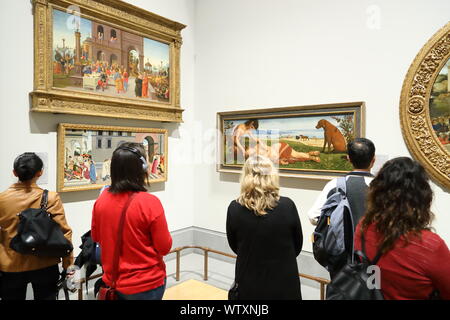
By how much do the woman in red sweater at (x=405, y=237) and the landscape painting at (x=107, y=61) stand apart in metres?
4.70

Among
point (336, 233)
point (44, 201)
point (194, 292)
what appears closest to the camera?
point (336, 233)

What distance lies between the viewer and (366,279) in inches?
76.9

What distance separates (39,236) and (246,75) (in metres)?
4.52

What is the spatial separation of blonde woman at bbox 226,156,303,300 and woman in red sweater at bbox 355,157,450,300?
768 mm

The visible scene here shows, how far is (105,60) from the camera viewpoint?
215 inches

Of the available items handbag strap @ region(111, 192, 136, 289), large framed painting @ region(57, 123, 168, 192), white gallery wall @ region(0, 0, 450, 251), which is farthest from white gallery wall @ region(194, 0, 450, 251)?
handbag strap @ region(111, 192, 136, 289)

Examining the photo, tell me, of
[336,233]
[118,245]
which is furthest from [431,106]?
[118,245]

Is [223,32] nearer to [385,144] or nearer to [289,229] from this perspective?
[385,144]

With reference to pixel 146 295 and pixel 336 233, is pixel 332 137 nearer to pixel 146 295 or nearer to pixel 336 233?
pixel 336 233

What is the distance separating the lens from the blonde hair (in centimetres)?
265

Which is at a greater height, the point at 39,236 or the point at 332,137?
the point at 332,137

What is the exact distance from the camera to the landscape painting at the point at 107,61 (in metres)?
4.88

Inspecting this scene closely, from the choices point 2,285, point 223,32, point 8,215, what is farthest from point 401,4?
point 2,285

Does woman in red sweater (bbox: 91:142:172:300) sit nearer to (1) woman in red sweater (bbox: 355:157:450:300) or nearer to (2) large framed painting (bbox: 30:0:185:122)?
(1) woman in red sweater (bbox: 355:157:450:300)
